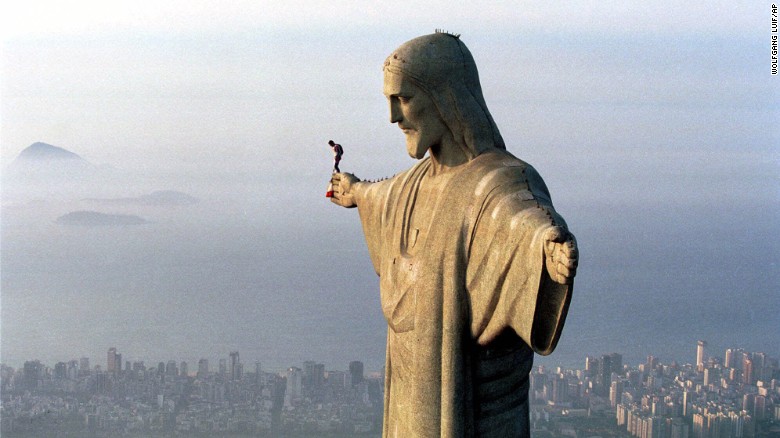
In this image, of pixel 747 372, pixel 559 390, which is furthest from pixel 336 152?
pixel 747 372

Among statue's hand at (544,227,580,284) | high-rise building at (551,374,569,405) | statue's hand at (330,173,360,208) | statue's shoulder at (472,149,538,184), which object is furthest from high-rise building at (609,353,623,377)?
statue's hand at (544,227,580,284)

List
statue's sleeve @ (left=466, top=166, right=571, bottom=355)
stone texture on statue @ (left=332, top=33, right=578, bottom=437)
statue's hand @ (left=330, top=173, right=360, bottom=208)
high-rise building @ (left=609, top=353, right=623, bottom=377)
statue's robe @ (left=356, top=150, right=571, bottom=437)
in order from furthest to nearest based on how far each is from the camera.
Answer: high-rise building @ (left=609, top=353, right=623, bottom=377) → statue's hand @ (left=330, top=173, right=360, bottom=208) → stone texture on statue @ (left=332, top=33, right=578, bottom=437) → statue's robe @ (left=356, top=150, right=571, bottom=437) → statue's sleeve @ (left=466, top=166, right=571, bottom=355)

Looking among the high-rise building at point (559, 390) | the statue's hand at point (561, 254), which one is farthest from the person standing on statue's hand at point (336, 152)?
the high-rise building at point (559, 390)

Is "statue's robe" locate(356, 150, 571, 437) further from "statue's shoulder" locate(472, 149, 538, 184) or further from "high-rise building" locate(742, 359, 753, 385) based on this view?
"high-rise building" locate(742, 359, 753, 385)

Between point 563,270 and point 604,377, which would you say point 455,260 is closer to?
point 563,270

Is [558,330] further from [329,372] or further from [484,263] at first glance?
[329,372]

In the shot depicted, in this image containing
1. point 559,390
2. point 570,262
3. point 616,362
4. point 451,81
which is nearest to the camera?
point 570,262

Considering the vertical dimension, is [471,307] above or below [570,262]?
below
